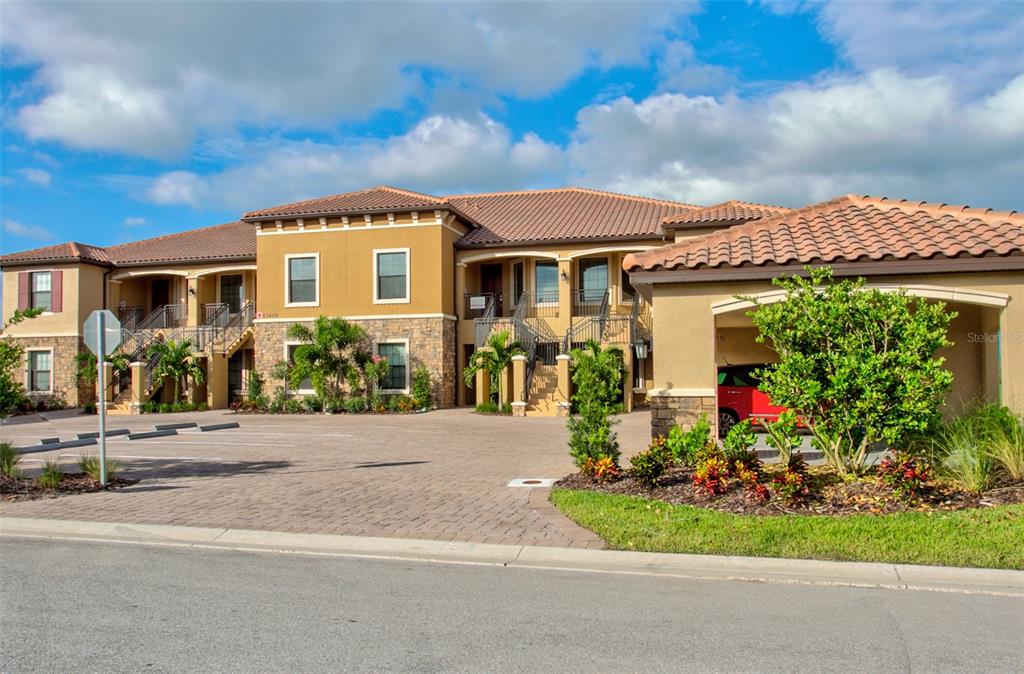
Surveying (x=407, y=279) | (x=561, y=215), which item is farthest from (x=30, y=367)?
(x=561, y=215)

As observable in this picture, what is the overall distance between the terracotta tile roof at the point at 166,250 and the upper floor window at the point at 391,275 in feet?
21.6

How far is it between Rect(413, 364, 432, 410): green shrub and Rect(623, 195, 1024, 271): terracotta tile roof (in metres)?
15.9

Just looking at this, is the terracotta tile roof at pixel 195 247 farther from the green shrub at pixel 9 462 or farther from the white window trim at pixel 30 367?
the green shrub at pixel 9 462

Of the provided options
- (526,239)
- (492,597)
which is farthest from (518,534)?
(526,239)

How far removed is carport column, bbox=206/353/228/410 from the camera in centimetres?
3153

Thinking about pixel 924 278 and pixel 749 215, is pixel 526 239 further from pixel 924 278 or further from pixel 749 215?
pixel 924 278

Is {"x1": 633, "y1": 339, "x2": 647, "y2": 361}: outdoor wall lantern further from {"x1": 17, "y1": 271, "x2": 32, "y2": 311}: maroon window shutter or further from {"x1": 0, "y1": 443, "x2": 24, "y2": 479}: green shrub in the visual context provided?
{"x1": 17, "y1": 271, "x2": 32, "y2": 311}: maroon window shutter

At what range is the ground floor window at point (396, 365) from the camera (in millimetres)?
29156

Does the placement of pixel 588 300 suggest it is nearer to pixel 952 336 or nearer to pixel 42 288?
pixel 952 336

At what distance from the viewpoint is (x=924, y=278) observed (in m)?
11.8

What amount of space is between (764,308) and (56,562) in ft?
27.1

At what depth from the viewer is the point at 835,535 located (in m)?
7.68

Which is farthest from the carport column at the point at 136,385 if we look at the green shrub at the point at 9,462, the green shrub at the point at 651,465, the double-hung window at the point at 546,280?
the green shrub at the point at 651,465


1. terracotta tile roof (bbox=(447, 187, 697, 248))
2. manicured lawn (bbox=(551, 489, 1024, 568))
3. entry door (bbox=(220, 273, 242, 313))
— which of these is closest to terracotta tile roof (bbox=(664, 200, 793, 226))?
terracotta tile roof (bbox=(447, 187, 697, 248))
